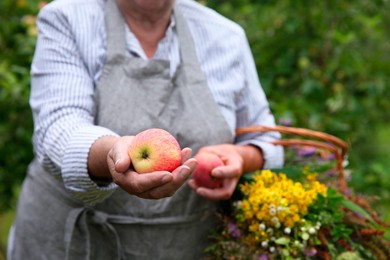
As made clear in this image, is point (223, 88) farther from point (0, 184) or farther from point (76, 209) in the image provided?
point (0, 184)

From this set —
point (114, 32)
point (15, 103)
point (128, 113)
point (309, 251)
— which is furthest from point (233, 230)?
point (15, 103)

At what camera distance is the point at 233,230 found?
1960 mm

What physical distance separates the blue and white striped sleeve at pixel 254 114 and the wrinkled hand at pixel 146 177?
0.71 meters

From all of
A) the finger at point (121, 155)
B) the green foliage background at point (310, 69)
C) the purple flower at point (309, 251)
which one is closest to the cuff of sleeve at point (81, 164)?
the finger at point (121, 155)

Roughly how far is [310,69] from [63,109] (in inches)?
84.6

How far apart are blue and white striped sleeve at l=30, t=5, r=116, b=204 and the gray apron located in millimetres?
83

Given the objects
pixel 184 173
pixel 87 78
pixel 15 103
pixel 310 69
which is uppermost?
pixel 184 173

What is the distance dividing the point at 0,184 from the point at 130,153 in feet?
7.38

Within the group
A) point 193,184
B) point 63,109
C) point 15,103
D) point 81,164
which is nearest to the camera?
point 81,164

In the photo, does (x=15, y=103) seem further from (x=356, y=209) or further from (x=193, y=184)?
(x=356, y=209)

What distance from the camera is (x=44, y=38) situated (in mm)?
2018

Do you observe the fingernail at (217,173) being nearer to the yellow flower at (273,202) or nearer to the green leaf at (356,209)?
the yellow flower at (273,202)

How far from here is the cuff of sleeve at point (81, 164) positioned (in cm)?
172

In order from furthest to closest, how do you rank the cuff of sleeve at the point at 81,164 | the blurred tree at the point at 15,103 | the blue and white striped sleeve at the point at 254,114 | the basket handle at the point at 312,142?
the blurred tree at the point at 15,103 < the blue and white striped sleeve at the point at 254,114 < the basket handle at the point at 312,142 < the cuff of sleeve at the point at 81,164
